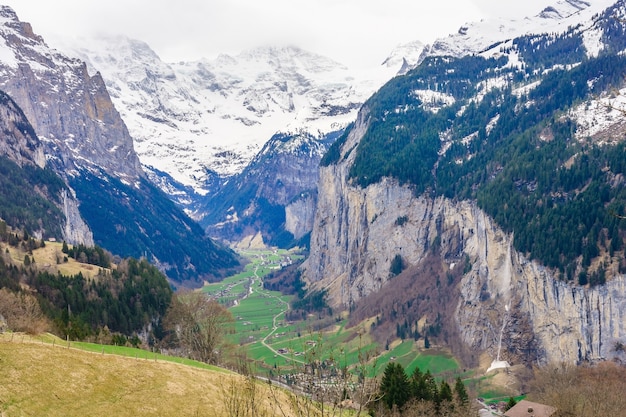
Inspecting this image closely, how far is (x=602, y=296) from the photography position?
143m

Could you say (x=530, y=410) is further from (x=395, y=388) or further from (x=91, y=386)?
(x=91, y=386)

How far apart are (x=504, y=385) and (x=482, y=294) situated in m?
43.2

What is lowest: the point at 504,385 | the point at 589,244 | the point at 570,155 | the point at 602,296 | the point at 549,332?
the point at 504,385

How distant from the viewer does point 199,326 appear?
110 metres

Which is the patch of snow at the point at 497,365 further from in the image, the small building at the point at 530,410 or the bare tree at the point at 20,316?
the bare tree at the point at 20,316

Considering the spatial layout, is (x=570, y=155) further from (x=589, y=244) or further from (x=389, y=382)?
(x=389, y=382)

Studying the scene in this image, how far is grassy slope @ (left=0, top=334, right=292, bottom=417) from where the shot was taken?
158 ft

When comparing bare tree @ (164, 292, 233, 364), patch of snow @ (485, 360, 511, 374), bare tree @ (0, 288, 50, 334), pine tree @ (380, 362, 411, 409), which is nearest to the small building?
pine tree @ (380, 362, 411, 409)

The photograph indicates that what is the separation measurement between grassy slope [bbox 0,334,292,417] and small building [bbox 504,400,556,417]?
5458 centimetres

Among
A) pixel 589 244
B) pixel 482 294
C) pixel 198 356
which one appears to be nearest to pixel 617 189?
pixel 589 244

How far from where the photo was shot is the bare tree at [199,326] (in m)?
104

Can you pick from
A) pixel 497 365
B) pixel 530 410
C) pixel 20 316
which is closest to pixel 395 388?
pixel 530 410

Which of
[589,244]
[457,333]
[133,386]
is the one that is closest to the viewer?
[133,386]

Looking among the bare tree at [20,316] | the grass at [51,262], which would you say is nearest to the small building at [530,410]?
the bare tree at [20,316]
